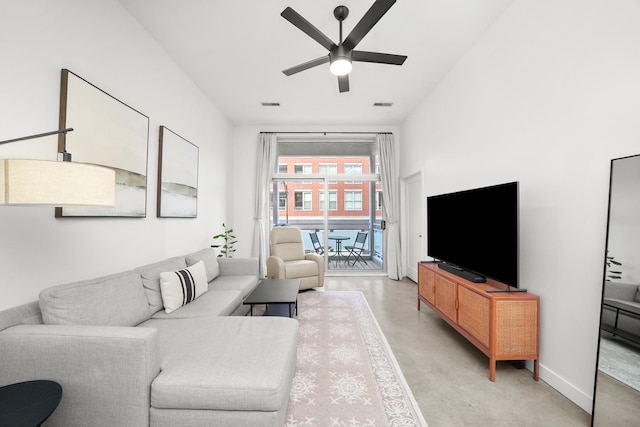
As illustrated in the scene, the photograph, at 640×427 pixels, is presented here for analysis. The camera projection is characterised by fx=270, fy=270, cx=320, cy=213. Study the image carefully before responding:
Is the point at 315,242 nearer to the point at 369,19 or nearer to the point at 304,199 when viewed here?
the point at 304,199

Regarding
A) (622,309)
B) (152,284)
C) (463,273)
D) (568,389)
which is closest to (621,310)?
(622,309)

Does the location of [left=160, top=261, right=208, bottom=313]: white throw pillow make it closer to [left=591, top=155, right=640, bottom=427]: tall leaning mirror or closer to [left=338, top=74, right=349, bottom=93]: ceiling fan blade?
[left=338, top=74, right=349, bottom=93]: ceiling fan blade

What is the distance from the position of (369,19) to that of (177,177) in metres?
2.58

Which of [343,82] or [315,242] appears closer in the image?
[343,82]

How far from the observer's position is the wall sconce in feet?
3.16

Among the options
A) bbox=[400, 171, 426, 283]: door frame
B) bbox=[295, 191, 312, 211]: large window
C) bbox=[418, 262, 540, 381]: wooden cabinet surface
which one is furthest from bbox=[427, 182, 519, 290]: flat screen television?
bbox=[295, 191, 312, 211]: large window

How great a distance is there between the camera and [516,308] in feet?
6.44

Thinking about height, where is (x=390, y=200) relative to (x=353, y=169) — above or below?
below

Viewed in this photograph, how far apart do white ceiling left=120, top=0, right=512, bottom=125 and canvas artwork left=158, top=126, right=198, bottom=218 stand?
969 mm

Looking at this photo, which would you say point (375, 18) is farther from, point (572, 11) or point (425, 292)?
point (425, 292)

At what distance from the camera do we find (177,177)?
125 inches

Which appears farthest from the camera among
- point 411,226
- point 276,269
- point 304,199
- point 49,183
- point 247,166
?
point 304,199

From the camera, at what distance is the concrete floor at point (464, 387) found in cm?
162

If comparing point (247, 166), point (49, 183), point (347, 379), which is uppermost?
point (247, 166)
